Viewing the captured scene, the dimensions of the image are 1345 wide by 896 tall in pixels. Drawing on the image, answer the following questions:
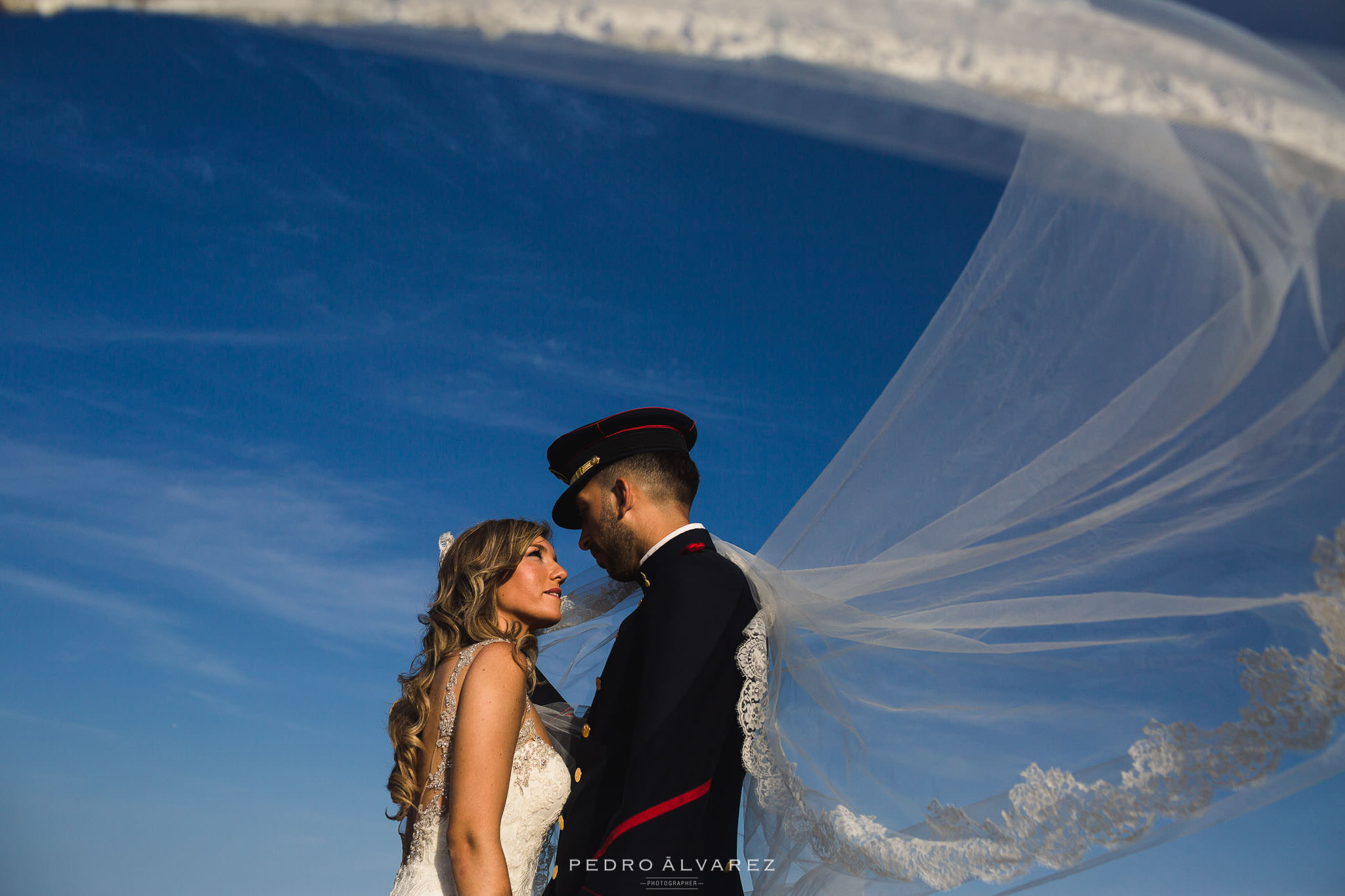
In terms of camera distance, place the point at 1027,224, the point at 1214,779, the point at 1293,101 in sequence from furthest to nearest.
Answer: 1. the point at 1027,224
2. the point at 1214,779
3. the point at 1293,101

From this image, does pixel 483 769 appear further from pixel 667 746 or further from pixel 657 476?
pixel 657 476

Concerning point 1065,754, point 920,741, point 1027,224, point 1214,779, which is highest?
point 1027,224

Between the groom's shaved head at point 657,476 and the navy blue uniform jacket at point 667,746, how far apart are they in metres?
0.26

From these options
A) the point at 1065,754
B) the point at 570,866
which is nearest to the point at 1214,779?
the point at 1065,754

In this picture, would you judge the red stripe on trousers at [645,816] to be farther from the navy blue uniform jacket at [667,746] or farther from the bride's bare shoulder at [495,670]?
the bride's bare shoulder at [495,670]

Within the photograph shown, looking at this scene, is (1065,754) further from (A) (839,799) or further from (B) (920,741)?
(A) (839,799)

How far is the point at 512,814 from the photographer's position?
308 cm

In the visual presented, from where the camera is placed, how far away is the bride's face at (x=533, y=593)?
358 cm

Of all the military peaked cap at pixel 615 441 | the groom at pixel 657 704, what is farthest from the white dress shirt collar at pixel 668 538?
the military peaked cap at pixel 615 441

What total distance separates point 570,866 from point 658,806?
0.44 meters

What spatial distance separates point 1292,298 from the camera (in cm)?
164

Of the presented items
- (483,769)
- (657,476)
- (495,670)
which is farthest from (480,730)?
(657,476)

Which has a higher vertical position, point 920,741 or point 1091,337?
point 1091,337

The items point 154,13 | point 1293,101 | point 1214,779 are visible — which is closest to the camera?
point 154,13
